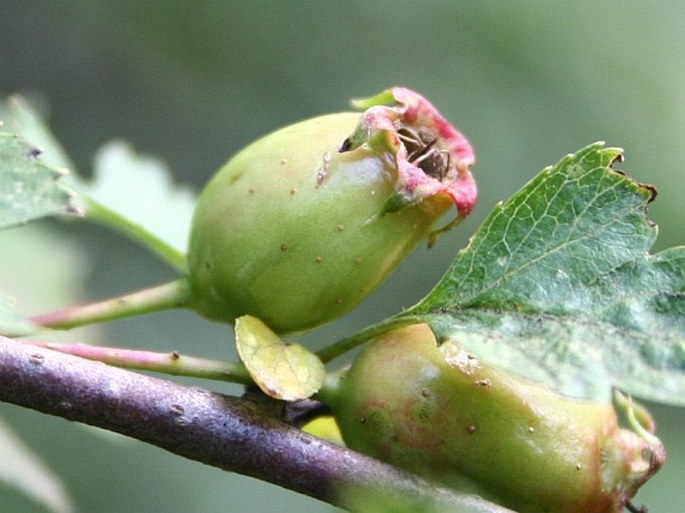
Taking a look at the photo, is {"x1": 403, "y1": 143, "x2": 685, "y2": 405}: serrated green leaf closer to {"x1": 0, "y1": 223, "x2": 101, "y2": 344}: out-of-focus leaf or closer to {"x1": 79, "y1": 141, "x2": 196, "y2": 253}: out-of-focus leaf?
{"x1": 79, "y1": 141, "x2": 196, "y2": 253}: out-of-focus leaf

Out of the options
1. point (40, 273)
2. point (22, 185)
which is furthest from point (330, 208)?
point (40, 273)

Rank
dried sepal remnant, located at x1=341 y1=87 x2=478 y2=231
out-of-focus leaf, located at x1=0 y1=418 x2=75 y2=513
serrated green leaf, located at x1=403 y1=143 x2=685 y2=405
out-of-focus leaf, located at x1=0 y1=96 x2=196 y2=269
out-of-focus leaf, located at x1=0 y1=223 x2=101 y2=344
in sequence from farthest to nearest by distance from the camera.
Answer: out-of-focus leaf, located at x1=0 y1=223 x2=101 y2=344, out-of-focus leaf, located at x1=0 y1=418 x2=75 y2=513, out-of-focus leaf, located at x1=0 y1=96 x2=196 y2=269, dried sepal remnant, located at x1=341 y1=87 x2=478 y2=231, serrated green leaf, located at x1=403 y1=143 x2=685 y2=405

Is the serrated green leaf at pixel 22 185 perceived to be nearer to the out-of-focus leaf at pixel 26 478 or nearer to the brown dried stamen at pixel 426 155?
the brown dried stamen at pixel 426 155

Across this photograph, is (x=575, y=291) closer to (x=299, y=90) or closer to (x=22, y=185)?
(x=22, y=185)

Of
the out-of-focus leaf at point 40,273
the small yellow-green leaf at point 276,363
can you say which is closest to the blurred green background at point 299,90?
the out-of-focus leaf at point 40,273

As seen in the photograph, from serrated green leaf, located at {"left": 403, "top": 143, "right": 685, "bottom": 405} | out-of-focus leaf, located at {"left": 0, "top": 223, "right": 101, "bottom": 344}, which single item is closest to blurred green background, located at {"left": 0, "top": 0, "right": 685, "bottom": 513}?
out-of-focus leaf, located at {"left": 0, "top": 223, "right": 101, "bottom": 344}
